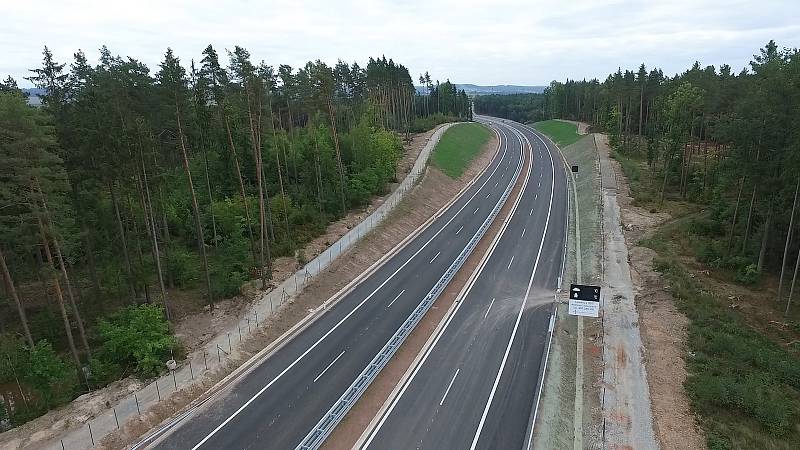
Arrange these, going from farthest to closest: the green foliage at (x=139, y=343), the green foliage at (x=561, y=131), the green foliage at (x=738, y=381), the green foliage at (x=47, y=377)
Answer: the green foliage at (x=561, y=131)
the green foliage at (x=139, y=343)
the green foliage at (x=47, y=377)
the green foliage at (x=738, y=381)

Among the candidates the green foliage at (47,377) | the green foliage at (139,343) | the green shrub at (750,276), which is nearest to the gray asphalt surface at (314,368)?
the green foliage at (139,343)

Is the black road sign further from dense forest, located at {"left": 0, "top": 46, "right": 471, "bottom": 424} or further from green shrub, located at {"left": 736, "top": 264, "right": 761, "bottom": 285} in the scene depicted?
dense forest, located at {"left": 0, "top": 46, "right": 471, "bottom": 424}

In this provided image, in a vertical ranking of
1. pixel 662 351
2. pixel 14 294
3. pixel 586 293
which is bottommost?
pixel 662 351

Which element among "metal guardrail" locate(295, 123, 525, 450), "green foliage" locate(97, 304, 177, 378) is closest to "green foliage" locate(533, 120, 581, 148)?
"metal guardrail" locate(295, 123, 525, 450)

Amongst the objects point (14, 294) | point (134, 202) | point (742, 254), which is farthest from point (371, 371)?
point (742, 254)

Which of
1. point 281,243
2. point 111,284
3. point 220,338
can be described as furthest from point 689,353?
point 111,284

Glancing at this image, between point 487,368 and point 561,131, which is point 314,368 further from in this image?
point 561,131

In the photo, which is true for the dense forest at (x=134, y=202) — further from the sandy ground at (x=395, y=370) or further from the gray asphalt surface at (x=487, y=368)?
the gray asphalt surface at (x=487, y=368)
